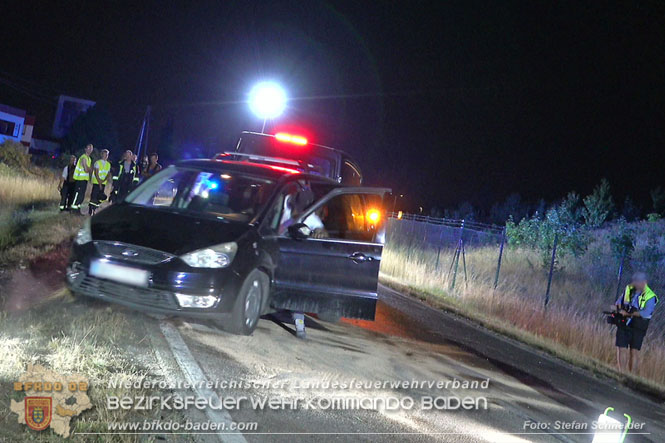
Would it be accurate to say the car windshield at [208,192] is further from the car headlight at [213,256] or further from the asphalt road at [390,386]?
the asphalt road at [390,386]

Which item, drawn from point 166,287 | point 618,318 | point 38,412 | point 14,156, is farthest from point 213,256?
point 14,156

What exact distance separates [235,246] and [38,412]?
268 cm

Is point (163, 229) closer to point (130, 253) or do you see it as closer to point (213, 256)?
point (130, 253)

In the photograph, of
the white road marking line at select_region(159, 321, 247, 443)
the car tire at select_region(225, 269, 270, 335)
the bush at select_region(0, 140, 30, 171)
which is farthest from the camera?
the bush at select_region(0, 140, 30, 171)

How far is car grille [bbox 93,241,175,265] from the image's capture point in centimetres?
616

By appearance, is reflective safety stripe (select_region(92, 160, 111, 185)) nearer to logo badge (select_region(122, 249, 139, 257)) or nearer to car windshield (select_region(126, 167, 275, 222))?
car windshield (select_region(126, 167, 275, 222))

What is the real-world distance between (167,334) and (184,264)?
2.89 ft

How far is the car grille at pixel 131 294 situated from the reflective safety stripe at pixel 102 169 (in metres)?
9.86

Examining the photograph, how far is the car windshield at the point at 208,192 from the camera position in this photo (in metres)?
7.54

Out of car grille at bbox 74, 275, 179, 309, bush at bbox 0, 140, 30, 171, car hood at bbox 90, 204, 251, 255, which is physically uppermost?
bush at bbox 0, 140, 30, 171

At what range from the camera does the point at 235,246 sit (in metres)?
6.43

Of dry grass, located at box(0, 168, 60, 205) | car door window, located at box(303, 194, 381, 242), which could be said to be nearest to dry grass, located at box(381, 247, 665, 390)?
car door window, located at box(303, 194, 381, 242)

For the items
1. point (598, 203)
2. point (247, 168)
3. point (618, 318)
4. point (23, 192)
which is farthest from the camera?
point (598, 203)

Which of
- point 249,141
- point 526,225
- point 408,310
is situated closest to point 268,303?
point 408,310
